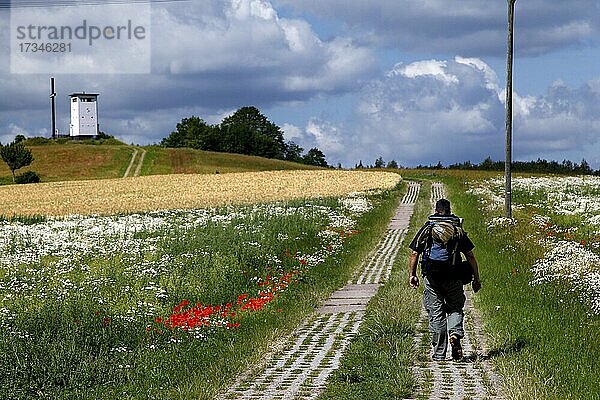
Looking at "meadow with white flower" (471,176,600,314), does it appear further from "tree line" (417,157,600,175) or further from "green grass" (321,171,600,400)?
"tree line" (417,157,600,175)

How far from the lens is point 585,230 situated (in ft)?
86.6

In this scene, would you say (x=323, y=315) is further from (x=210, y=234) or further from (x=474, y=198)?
(x=474, y=198)

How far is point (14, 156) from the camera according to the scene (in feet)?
332

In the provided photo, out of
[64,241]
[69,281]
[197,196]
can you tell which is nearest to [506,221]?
[64,241]

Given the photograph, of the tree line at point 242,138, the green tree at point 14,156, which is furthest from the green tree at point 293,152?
the green tree at point 14,156

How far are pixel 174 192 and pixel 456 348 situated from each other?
2143 inches

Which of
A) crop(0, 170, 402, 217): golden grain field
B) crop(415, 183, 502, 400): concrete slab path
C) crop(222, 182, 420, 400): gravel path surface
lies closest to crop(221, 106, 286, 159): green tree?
crop(0, 170, 402, 217): golden grain field

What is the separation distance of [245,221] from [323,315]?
613 inches

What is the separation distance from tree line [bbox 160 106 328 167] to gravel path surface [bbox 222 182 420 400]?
128m

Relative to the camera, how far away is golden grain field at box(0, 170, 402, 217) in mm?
52344

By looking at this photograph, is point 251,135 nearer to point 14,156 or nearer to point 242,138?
point 242,138

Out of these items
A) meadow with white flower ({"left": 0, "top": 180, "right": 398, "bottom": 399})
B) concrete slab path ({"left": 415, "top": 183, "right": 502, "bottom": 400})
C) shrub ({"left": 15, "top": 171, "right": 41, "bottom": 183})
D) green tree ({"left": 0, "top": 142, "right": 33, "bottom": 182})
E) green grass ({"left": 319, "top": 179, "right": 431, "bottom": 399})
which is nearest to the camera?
concrete slab path ({"left": 415, "top": 183, "right": 502, "bottom": 400})

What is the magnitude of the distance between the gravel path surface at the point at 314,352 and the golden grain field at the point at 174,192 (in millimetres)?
31514

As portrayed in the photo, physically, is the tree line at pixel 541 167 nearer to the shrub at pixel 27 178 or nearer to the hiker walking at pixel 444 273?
the shrub at pixel 27 178
